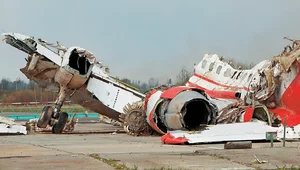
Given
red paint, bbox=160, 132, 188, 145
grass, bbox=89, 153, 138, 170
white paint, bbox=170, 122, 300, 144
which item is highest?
grass, bbox=89, 153, 138, 170

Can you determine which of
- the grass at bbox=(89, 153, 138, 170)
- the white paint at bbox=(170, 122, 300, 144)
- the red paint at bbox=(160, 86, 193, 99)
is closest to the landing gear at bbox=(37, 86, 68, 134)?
the red paint at bbox=(160, 86, 193, 99)

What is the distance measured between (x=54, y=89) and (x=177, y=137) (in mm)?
9056

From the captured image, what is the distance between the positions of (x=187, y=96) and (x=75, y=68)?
493 cm

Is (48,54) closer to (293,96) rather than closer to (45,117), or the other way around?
(45,117)

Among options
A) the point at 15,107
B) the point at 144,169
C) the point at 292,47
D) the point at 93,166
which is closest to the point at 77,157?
the point at 93,166

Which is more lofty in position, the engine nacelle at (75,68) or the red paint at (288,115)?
the engine nacelle at (75,68)

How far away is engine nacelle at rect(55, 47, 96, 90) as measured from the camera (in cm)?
1842

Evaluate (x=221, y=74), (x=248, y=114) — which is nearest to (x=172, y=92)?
(x=248, y=114)

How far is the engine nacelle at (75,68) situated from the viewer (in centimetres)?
1842

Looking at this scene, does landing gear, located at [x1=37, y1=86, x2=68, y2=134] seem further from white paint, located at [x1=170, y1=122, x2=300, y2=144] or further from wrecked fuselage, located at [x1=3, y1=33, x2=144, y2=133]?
white paint, located at [x1=170, y1=122, x2=300, y2=144]

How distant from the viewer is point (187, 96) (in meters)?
16.3

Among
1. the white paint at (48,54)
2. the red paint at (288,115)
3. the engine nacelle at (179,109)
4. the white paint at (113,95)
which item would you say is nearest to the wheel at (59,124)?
the white paint at (113,95)

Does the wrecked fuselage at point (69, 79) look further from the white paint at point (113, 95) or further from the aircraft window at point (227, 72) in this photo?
the aircraft window at point (227, 72)

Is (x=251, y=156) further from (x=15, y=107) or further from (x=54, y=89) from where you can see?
(x=15, y=107)
